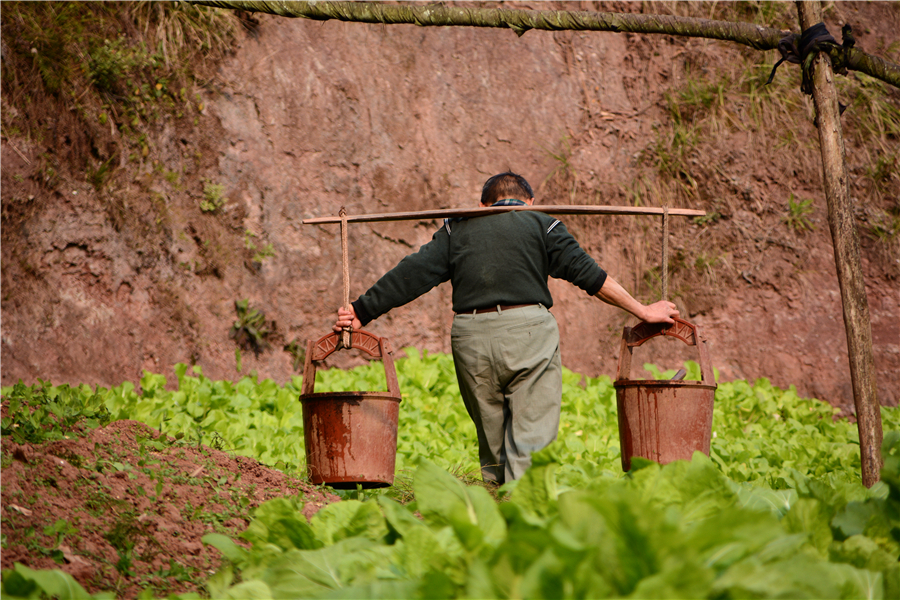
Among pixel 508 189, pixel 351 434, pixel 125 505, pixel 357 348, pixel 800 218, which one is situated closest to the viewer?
pixel 125 505

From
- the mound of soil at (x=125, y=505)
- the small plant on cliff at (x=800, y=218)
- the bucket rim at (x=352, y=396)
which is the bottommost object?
the mound of soil at (x=125, y=505)

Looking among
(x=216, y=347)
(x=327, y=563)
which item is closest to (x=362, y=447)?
(x=327, y=563)

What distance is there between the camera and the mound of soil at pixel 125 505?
2.27 metres

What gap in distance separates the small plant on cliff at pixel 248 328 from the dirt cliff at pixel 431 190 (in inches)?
3.0

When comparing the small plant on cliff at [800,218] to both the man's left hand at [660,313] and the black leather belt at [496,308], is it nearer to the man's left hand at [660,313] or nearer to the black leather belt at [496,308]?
the man's left hand at [660,313]

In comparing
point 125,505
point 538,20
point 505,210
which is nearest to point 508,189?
point 505,210

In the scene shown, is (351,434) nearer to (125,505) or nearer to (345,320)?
(345,320)

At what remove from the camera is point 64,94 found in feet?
21.9

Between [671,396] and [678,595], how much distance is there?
8.47 ft

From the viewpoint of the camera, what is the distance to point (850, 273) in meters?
3.56

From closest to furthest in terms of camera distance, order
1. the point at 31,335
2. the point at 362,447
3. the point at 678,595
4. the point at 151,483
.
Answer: the point at 678,595 < the point at 151,483 < the point at 362,447 < the point at 31,335

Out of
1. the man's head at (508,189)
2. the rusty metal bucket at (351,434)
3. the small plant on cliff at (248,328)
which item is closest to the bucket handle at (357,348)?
the rusty metal bucket at (351,434)

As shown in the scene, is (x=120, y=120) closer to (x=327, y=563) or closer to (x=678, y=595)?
(x=327, y=563)

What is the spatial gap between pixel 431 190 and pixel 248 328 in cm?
239
